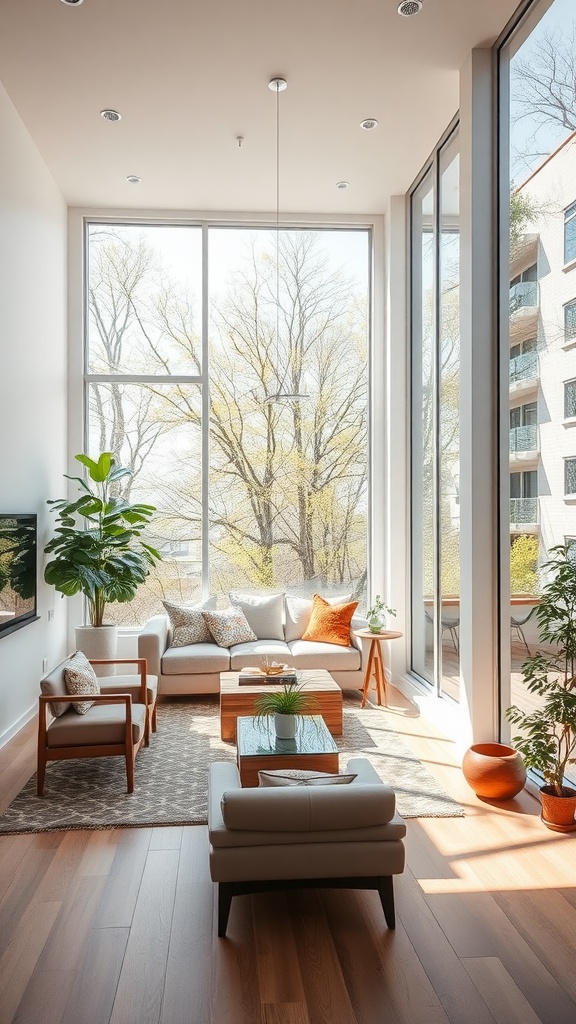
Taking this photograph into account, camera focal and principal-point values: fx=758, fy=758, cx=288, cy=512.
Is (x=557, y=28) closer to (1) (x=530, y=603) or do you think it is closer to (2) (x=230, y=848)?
(1) (x=530, y=603)

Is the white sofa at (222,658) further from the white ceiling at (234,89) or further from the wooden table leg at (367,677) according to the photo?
the white ceiling at (234,89)

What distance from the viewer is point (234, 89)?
512 centimetres

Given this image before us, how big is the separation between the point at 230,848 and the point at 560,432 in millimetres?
2550

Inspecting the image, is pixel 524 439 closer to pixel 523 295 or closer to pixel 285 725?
pixel 523 295

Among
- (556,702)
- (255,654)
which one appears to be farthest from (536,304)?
(255,654)

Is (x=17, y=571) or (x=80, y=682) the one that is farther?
(x=17, y=571)

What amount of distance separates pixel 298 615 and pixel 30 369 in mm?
3152

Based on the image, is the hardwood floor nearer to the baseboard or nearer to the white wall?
the baseboard

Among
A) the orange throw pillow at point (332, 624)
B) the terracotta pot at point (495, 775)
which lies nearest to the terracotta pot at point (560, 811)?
the terracotta pot at point (495, 775)

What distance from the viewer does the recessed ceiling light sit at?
165 inches

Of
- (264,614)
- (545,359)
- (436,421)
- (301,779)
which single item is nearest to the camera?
(301,779)

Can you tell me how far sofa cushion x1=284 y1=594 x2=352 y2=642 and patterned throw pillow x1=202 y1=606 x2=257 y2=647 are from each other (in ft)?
1.29

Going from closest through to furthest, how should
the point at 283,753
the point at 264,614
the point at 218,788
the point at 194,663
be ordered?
the point at 218,788 < the point at 283,753 < the point at 194,663 < the point at 264,614

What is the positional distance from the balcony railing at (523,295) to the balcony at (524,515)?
110 cm
